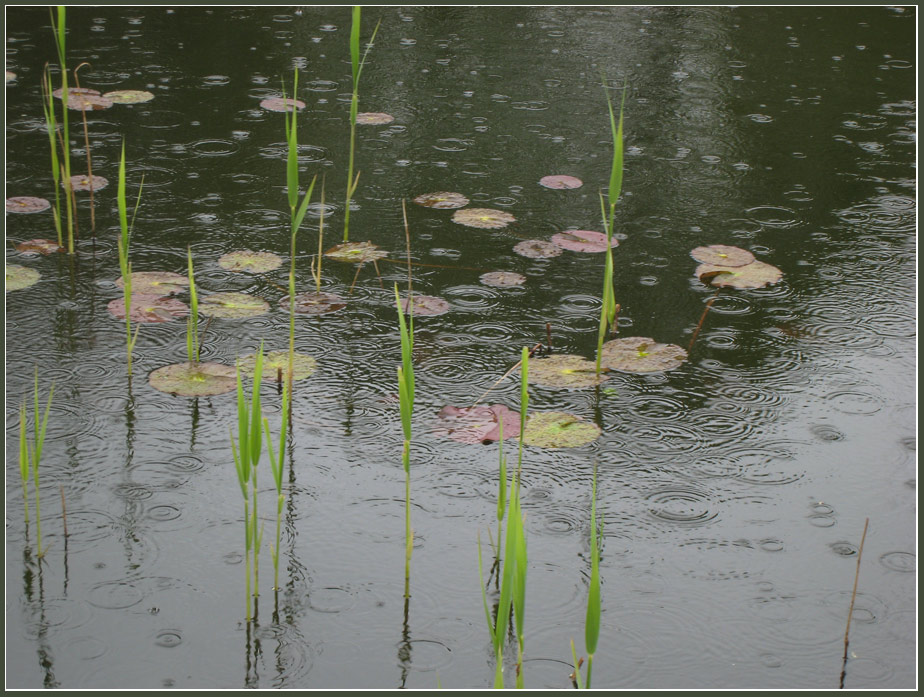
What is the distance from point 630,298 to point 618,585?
1436 mm

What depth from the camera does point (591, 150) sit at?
461cm

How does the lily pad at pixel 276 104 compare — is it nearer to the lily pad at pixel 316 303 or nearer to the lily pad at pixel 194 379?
the lily pad at pixel 316 303

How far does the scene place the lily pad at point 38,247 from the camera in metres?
3.52

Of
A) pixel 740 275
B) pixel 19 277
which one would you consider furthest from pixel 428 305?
pixel 19 277

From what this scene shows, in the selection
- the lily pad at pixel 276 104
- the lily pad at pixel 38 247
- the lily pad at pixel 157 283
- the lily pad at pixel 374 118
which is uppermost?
the lily pad at pixel 276 104

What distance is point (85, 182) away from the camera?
4.07 metres

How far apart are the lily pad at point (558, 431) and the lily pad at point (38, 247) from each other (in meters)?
1.94

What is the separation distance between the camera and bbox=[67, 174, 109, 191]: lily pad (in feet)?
13.2

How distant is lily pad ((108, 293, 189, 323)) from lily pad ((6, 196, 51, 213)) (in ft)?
2.88

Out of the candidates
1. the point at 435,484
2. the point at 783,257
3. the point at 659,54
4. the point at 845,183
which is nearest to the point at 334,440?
the point at 435,484

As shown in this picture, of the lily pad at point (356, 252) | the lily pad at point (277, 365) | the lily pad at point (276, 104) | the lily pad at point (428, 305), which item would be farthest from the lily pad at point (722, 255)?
the lily pad at point (276, 104)

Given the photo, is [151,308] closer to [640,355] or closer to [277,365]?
[277,365]

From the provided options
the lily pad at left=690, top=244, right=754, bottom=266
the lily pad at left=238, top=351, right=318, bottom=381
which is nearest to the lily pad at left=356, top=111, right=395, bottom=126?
the lily pad at left=690, top=244, right=754, bottom=266

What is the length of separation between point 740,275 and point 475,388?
1218 millimetres
